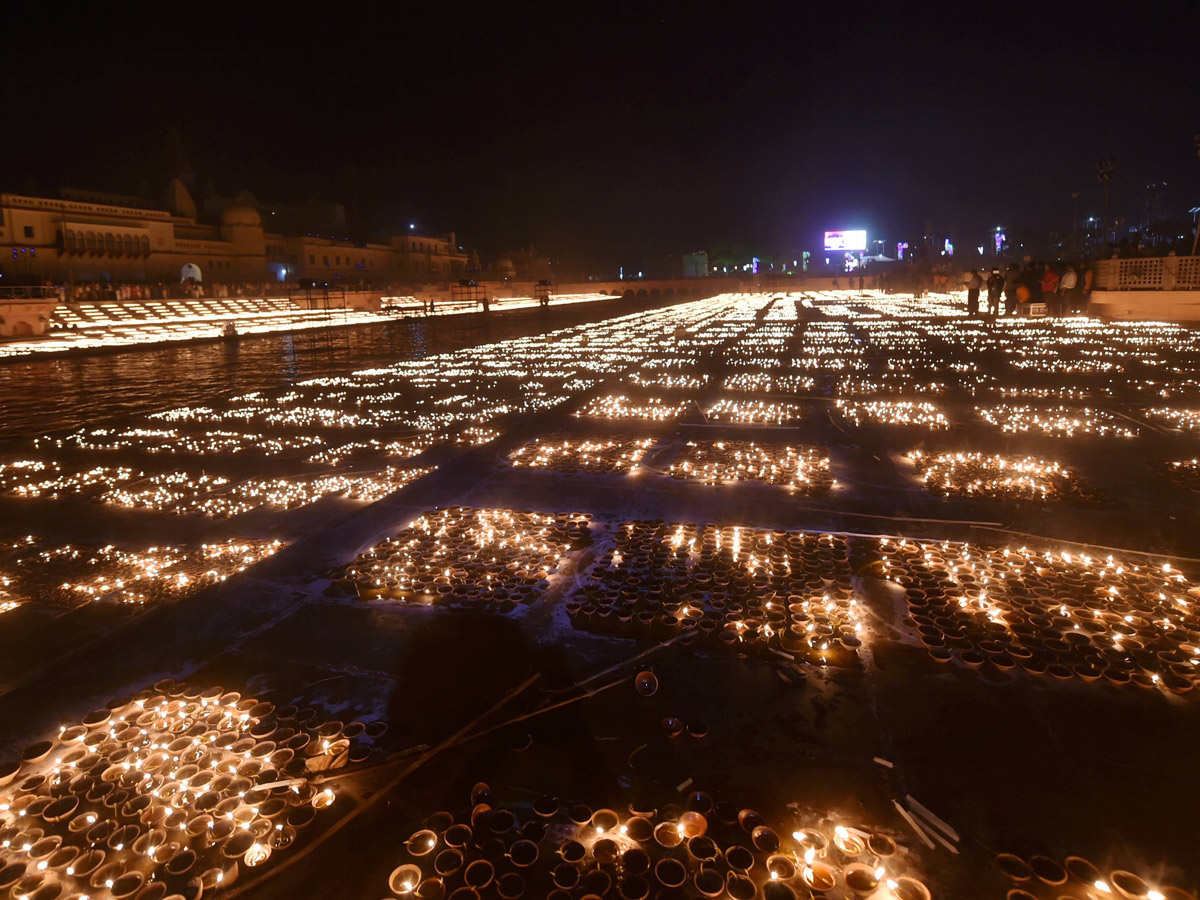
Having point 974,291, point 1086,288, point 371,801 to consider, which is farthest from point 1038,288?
point 371,801

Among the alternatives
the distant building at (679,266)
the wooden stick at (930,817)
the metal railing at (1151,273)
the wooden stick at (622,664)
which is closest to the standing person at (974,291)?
the metal railing at (1151,273)

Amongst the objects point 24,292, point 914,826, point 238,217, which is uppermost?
point 238,217

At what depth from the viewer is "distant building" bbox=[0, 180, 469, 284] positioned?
45.9 metres

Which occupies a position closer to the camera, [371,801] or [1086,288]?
[371,801]

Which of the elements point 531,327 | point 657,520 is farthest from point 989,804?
point 531,327

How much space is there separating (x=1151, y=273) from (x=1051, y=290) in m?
3.64

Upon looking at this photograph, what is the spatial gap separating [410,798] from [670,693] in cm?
117

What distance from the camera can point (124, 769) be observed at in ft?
8.45

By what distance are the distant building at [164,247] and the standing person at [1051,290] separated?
4770 cm

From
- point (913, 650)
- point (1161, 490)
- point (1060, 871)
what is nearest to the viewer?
point (1060, 871)

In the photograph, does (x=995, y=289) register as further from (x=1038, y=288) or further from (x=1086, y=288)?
(x=1086, y=288)

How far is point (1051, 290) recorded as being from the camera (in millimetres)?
23812

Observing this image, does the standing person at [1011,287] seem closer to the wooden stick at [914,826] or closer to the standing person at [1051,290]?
the standing person at [1051,290]

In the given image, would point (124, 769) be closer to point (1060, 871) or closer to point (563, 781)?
point (563, 781)
